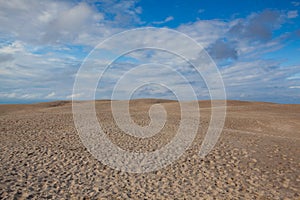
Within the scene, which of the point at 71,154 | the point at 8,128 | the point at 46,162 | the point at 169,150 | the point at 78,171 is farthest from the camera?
the point at 8,128

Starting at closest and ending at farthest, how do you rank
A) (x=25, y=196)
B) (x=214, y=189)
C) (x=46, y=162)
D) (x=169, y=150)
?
1. (x=25, y=196)
2. (x=214, y=189)
3. (x=46, y=162)
4. (x=169, y=150)

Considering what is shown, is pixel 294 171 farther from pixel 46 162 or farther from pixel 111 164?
pixel 46 162

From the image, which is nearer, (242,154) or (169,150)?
(242,154)

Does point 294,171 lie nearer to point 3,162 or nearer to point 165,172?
point 165,172

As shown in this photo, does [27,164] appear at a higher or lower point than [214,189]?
higher

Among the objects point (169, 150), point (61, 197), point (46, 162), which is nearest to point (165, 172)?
point (169, 150)

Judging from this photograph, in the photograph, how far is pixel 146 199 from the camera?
694 centimetres

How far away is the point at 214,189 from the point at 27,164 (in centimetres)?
745

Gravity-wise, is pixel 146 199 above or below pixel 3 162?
below

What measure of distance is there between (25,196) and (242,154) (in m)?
9.73

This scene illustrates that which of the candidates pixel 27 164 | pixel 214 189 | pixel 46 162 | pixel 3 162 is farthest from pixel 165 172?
pixel 3 162

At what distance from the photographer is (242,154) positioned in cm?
1130

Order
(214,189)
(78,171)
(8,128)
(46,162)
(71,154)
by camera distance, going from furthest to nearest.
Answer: (8,128), (71,154), (46,162), (78,171), (214,189)

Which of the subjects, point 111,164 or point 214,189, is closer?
point 214,189
